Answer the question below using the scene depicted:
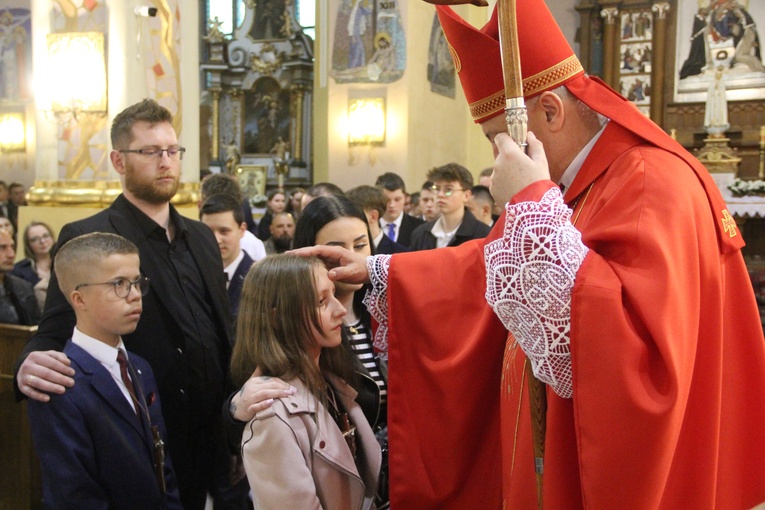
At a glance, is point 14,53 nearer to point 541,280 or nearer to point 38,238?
point 38,238

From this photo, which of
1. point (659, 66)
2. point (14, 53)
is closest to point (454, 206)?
point (659, 66)

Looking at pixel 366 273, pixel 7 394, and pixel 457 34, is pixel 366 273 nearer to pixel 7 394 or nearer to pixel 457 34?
pixel 457 34

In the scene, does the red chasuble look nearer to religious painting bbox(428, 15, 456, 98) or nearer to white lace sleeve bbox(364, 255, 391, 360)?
white lace sleeve bbox(364, 255, 391, 360)

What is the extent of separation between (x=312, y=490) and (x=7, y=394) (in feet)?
8.83

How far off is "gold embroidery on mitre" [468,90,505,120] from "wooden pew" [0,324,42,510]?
108 inches

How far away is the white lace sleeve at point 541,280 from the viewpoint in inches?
59.9

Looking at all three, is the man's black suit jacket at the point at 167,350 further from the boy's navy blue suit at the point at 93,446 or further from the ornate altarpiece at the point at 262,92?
the ornate altarpiece at the point at 262,92

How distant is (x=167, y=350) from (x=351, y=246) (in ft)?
2.61

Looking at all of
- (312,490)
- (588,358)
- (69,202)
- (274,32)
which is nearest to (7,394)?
(69,202)

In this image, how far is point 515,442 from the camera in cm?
189

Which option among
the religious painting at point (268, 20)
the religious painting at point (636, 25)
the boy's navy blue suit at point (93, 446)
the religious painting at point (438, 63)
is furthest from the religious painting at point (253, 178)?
the boy's navy blue suit at point (93, 446)

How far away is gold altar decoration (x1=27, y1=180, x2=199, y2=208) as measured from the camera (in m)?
5.52

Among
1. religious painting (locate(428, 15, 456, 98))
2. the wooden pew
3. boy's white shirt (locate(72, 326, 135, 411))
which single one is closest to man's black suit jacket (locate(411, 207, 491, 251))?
the wooden pew

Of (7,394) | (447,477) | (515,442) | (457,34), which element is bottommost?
(7,394)
